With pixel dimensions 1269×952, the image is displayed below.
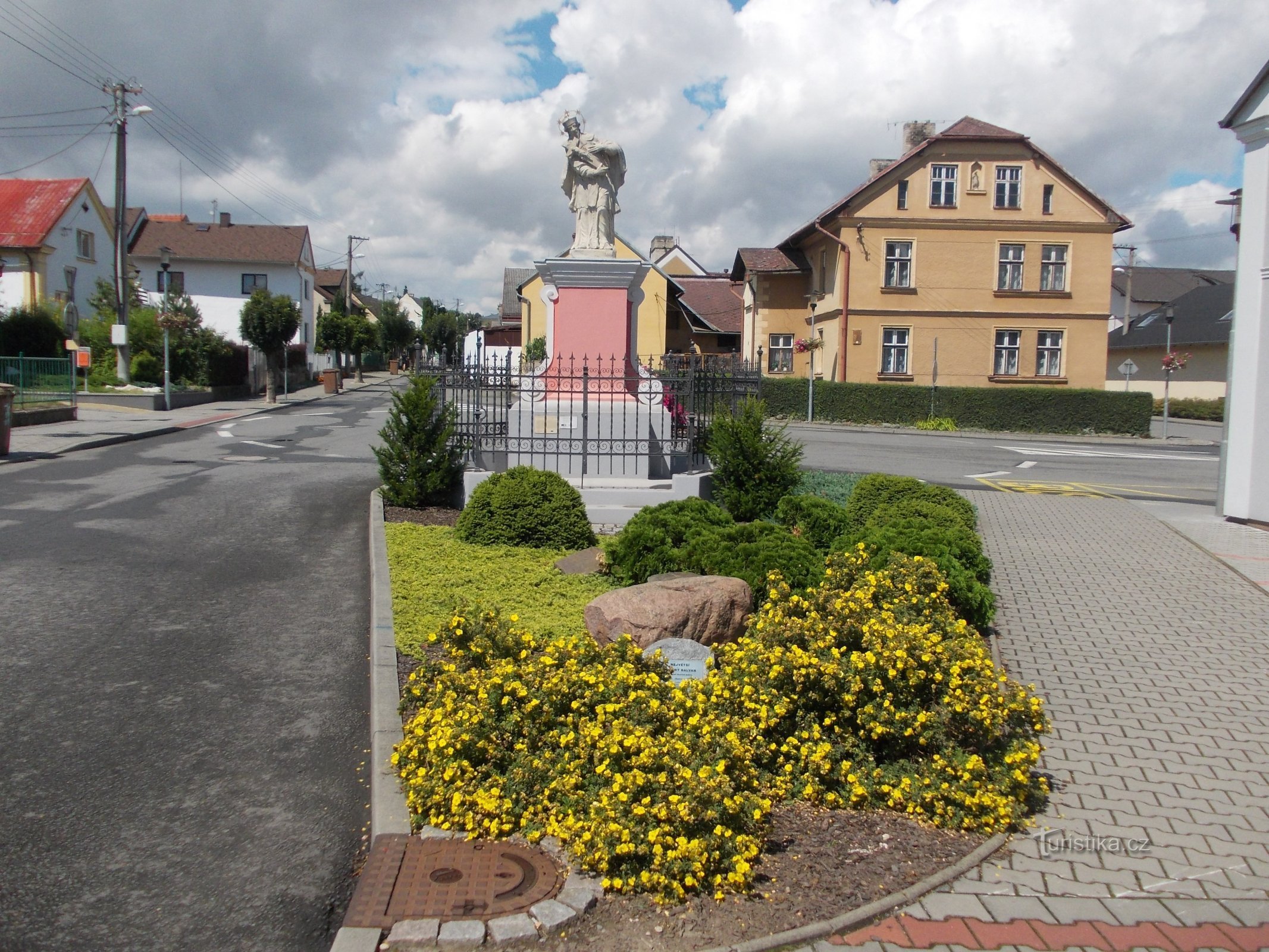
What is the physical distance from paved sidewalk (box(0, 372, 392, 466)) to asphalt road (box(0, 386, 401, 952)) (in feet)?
28.8

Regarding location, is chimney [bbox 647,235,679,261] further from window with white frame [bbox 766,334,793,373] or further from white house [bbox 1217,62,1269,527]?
white house [bbox 1217,62,1269,527]

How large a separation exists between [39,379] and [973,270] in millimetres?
30392

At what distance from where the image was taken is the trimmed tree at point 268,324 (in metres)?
41.2

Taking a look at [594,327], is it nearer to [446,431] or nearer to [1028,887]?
[446,431]

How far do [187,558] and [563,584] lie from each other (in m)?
3.93

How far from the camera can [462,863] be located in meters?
4.10

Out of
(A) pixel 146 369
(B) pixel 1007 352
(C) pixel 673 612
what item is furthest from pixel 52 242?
(C) pixel 673 612

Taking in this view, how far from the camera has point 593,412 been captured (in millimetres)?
12562

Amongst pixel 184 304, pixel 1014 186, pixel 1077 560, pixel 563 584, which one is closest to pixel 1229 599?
pixel 1077 560

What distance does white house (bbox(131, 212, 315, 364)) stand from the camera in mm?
56000

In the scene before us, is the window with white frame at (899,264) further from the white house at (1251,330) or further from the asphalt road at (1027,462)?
the white house at (1251,330)

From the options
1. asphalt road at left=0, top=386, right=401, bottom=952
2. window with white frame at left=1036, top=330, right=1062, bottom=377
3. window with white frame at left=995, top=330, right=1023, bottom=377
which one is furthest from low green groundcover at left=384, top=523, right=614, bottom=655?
window with white frame at left=1036, top=330, right=1062, bottom=377

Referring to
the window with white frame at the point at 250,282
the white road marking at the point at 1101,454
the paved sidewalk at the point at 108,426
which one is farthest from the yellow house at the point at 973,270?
the window with white frame at the point at 250,282

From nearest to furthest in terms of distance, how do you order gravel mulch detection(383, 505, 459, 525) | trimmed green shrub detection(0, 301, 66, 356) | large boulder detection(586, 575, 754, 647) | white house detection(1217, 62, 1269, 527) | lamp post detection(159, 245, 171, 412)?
large boulder detection(586, 575, 754, 647) → gravel mulch detection(383, 505, 459, 525) → white house detection(1217, 62, 1269, 527) → lamp post detection(159, 245, 171, 412) → trimmed green shrub detection(0, 301, 66, 356)
